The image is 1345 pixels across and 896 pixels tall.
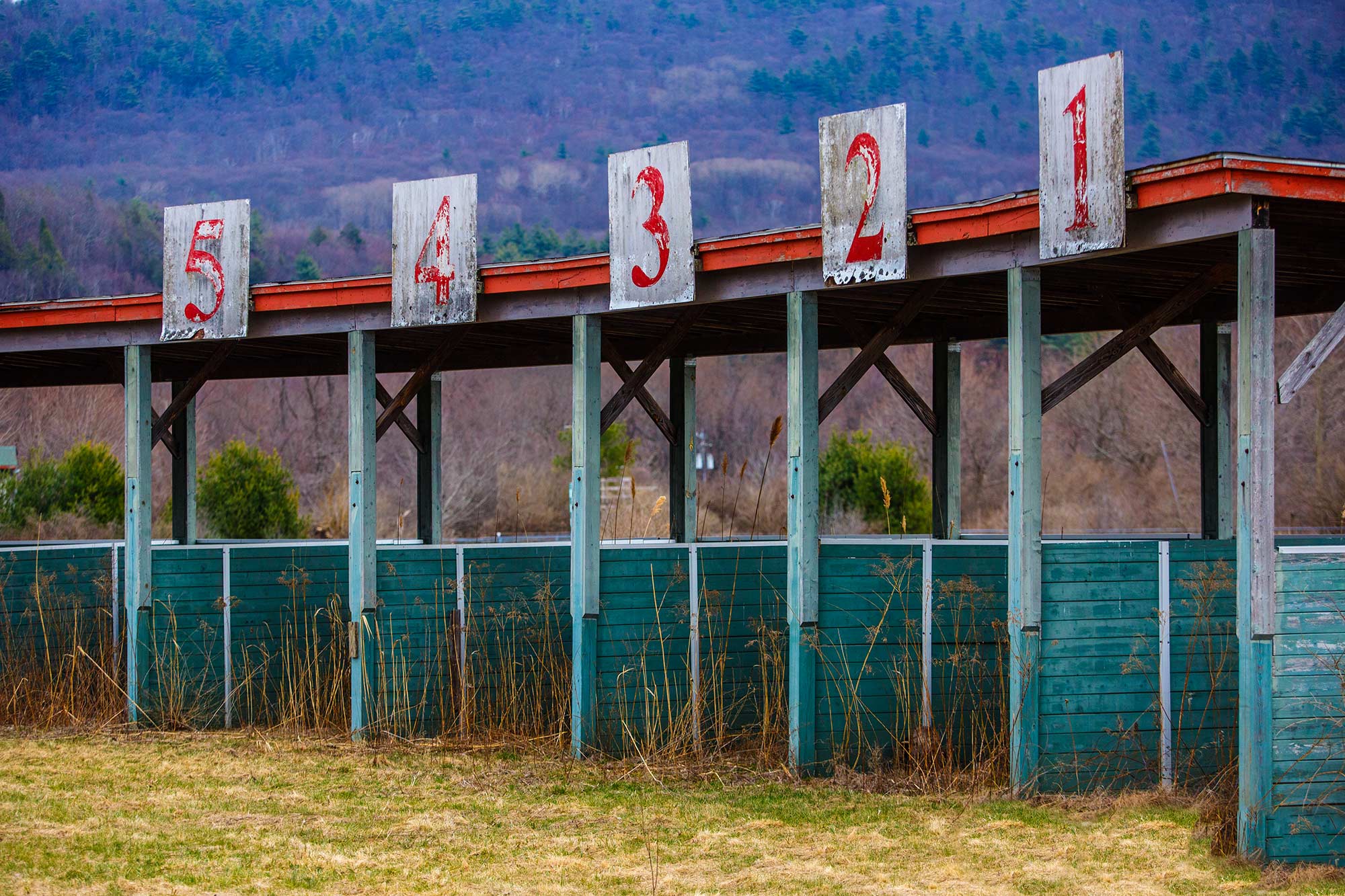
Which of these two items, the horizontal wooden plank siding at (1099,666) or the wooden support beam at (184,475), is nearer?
the horizontal wooden plank siding at (1099,666)

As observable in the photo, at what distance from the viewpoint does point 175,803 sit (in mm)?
8836

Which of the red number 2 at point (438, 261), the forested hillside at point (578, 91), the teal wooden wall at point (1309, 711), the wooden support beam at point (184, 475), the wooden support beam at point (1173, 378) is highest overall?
the forested hillside at point (578, 91)

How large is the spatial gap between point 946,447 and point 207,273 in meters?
6.18

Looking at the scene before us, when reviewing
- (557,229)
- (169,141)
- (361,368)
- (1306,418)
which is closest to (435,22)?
(169,141)

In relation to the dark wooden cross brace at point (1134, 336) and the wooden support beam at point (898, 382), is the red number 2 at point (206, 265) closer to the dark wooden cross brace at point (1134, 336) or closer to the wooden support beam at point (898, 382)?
the wooden support beam at point (898, 382)

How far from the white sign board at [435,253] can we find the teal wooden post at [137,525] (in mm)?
2687

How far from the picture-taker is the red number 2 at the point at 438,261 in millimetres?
10445

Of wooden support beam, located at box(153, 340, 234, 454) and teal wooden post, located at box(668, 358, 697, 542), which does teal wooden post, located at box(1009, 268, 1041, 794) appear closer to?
teal wooden post, located at box(668, 358, 697, 542)

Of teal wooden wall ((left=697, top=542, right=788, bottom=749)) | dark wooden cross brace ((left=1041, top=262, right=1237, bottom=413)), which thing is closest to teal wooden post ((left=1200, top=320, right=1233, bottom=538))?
dark wooden cross brace ((left=1041, top=262, right=1237, bottom=413))

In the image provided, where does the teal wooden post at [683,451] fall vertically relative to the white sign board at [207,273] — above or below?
below

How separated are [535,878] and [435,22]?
10745 centimetres

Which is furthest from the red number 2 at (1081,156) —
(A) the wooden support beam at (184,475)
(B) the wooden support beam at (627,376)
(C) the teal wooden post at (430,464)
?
(A) the wooden support beam at (184,475)

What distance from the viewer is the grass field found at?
6.87 m

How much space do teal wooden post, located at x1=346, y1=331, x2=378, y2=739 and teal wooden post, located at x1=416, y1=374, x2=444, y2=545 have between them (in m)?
1.89
